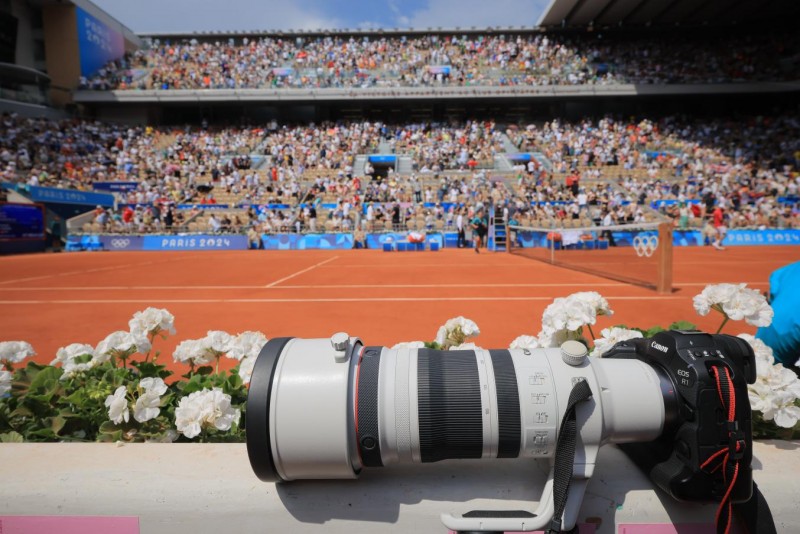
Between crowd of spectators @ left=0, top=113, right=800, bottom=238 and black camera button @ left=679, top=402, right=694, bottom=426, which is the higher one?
crowd of spectators @ left=0, top=113, right=800, bottom=238

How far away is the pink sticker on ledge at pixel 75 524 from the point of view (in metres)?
1.15

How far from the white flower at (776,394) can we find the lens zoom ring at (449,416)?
904 mm

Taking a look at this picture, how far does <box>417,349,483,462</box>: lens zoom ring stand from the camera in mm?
1104

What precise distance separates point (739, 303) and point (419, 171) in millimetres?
25563

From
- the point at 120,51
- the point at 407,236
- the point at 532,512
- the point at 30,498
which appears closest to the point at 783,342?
the point at 532,512

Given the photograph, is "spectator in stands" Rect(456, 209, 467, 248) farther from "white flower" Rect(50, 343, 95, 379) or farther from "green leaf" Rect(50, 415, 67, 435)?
"green leaf" Rect(50, 415, 67, 435)

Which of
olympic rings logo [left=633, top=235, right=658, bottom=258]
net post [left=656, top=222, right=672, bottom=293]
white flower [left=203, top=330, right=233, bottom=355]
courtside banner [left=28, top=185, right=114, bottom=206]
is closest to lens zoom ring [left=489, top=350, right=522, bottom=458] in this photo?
white flower [left=203, top=330, right=233, bottom=355]

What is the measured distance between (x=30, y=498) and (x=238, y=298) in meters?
6.12

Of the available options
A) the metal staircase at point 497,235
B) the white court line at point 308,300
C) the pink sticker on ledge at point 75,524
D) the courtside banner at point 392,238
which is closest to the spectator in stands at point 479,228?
the metal staircase at point 497,235

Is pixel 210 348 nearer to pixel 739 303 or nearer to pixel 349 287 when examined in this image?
pixel 739 303

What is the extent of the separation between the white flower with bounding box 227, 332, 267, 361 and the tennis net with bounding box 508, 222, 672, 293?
21.4ft

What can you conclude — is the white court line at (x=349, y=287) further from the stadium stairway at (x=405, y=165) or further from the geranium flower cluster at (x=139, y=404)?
the stadium stairway at (x=405, y=165)

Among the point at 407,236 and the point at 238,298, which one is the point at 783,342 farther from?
the point at 407,236

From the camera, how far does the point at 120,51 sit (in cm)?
3791
